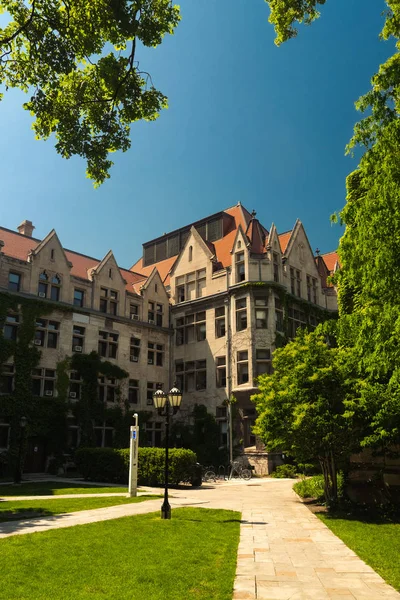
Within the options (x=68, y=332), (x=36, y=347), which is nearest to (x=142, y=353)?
(x=68, y=332)

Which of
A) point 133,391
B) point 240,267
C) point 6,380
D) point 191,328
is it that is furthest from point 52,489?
point 240,267

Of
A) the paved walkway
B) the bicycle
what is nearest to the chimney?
the bicycle

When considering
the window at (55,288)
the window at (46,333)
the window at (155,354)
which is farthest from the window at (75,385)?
the window at (155,354)

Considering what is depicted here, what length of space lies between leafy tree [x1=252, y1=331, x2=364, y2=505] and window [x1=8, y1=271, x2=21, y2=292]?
23.6m

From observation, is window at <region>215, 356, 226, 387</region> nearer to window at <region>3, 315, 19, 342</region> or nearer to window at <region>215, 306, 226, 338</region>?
window at <region>215, 306, 226, 338</region>

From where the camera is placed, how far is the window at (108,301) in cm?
4238

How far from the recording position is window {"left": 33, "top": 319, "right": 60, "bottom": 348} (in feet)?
121

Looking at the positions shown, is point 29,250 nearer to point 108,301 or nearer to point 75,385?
point 108,301

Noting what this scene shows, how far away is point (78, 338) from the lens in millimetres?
39625

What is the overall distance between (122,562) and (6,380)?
92.6ft

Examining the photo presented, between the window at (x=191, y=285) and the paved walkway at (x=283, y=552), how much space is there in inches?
1046

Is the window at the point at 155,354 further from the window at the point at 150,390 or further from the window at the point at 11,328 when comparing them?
the window at the point at 11,328

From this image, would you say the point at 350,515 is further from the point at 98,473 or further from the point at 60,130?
the point at 98,473

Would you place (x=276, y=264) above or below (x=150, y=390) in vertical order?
above
